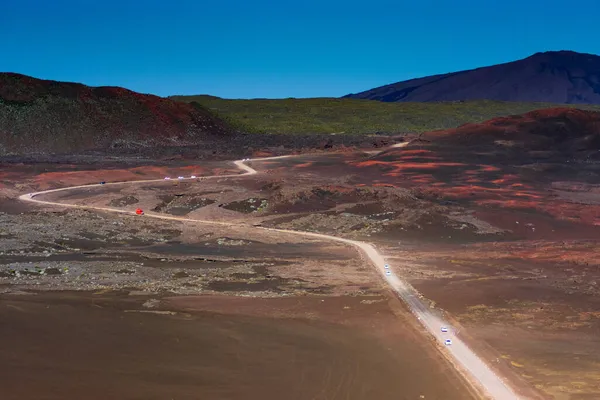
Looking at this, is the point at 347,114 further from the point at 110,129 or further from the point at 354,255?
the point at 354,255

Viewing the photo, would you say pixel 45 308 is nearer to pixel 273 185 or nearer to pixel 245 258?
pixel 245 258

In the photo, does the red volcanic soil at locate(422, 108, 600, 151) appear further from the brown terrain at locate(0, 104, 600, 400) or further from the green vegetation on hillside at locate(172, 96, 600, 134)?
the green vegetation on hillside at locate(172, 96, 600, 134)

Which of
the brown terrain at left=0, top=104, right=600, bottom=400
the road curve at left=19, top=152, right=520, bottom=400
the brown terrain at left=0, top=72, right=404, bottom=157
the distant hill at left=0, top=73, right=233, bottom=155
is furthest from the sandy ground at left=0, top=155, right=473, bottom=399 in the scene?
the distant hill at left=0, top=73, right=233, bottom=155

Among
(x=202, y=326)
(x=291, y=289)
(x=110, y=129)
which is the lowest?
(x=291, y=289)

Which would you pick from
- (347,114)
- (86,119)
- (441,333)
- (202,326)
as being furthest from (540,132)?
(347,114)

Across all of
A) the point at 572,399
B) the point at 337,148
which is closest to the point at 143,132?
the point at 337,148

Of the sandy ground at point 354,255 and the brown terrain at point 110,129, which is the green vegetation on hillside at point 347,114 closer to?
the brown terrain at point 110,129

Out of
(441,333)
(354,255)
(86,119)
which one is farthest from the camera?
(86,119)
